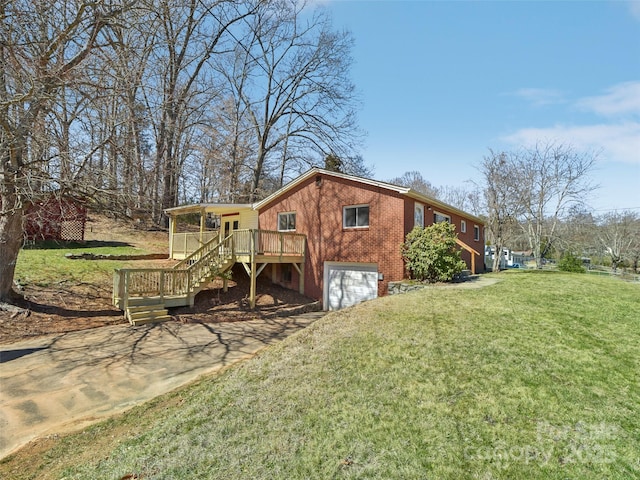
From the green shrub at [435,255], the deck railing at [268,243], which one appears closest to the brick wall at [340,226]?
the deck railing at [268,243]

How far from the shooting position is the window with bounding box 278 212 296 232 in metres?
16.2

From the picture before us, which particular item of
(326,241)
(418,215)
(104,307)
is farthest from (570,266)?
(104,307)

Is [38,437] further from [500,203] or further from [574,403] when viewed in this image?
[500,203]

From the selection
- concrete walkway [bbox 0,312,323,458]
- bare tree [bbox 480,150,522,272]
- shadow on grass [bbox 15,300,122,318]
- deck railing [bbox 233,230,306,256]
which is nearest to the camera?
concrete walkway [bbox 0,312,323,458]

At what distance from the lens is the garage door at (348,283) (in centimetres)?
1313

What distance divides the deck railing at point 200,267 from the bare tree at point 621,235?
42.2 m

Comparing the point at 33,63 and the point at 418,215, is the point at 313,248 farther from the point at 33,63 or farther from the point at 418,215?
the point at 33,63

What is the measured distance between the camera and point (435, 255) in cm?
1084

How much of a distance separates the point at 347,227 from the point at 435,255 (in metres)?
4.10

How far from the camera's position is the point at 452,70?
11078 millimetres

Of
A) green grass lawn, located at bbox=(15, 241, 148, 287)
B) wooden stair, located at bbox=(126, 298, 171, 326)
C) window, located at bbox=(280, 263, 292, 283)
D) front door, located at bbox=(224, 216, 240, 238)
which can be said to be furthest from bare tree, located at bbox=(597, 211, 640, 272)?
green grass lawn, located at bbox=(15, 241, 148, 287)

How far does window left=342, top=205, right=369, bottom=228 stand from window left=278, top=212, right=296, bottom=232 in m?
3.17

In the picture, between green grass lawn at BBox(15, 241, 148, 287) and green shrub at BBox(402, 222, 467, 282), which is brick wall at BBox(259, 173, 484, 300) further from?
green grass lawn at BBox(15, 241, 148, 287)

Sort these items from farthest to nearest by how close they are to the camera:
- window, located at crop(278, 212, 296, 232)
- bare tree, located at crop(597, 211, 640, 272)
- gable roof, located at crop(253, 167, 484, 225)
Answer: bare tree, located at crop(597, 211, 640, 272) < window, located at crop(278, 212, 296, 232) < gable roof, located at crop(253, 167, 484, 225)
